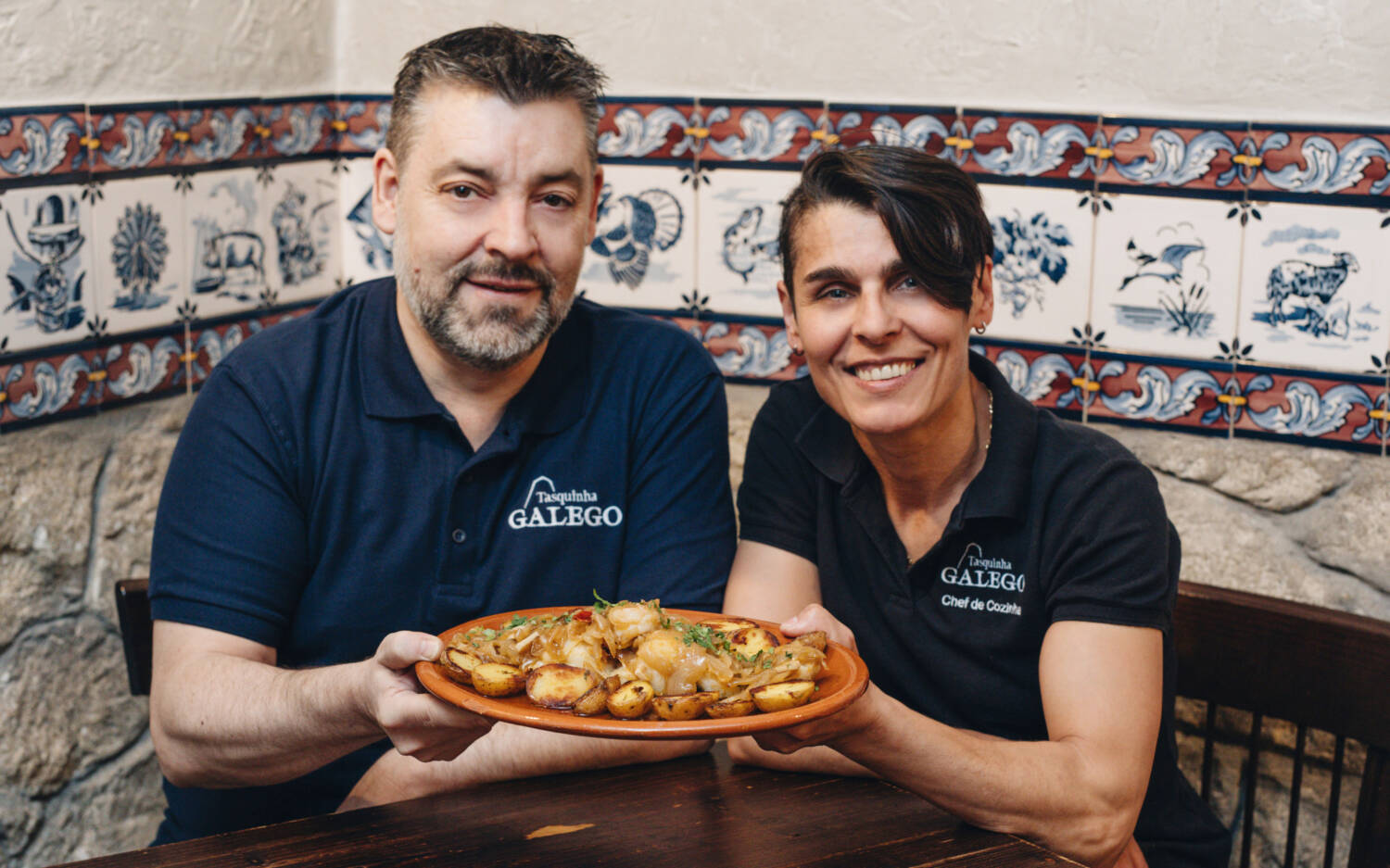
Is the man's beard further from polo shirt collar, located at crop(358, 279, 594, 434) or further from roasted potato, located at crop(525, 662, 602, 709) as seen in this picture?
roasted potato, located at crop(525, 662, 602, 709)

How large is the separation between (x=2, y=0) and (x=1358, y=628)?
Result: 222 cm

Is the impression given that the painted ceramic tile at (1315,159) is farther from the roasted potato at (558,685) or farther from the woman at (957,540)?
the roasted potato at (558,685)

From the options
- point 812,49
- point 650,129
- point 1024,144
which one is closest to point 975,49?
point 1024,144

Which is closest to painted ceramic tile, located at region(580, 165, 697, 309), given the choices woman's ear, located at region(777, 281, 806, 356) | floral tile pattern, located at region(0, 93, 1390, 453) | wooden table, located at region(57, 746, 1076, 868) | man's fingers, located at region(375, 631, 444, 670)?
floral tile pattern, located at region(0, 93, 1390, 453)

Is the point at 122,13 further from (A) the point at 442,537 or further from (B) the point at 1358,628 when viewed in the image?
(B) the point at 1358,628

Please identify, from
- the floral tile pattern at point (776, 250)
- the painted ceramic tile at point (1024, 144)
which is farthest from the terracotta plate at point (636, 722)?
the painted ceramic tile at point (1024, 144)

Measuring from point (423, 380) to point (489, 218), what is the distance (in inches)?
10.2

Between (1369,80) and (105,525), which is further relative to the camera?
(105,525)

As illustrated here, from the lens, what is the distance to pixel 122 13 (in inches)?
93.4

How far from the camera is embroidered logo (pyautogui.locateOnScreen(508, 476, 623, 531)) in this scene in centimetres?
→ 192

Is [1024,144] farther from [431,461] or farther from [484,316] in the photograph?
[431,461]

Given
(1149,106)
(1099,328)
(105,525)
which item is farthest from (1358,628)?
(105,525)

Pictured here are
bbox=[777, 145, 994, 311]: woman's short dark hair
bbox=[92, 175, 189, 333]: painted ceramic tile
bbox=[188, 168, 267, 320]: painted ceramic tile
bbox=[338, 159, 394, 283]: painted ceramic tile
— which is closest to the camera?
bbox=[777, 145, 994, 311]: woman's short dark hair

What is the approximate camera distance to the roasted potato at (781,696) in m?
1.29
